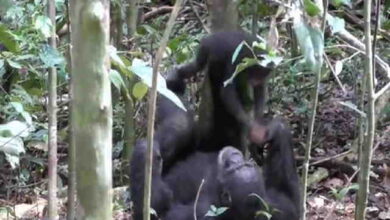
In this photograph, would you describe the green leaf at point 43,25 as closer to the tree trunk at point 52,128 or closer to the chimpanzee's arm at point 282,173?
the tree trunk at point 52,128

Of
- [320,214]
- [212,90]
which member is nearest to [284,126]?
[212,90]

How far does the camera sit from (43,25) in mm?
3043

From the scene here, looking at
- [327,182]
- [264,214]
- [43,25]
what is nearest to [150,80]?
[43,25]

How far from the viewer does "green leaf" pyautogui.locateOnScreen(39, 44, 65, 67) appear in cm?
309

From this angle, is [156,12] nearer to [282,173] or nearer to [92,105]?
[282,173]

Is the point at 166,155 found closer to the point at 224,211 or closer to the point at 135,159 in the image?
the point at 135,159

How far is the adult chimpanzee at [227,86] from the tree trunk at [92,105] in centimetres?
205

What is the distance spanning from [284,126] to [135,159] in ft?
2.32

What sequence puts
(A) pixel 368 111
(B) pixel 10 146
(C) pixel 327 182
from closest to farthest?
(A) pixel 368 111, (B) pixel 10 146, (C) pixel 327 182

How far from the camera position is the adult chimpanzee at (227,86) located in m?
3.93

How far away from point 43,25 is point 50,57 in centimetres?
14

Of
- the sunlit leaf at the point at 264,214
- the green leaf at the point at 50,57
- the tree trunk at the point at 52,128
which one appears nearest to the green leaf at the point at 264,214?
the sunlit leaf at the point at 264,214

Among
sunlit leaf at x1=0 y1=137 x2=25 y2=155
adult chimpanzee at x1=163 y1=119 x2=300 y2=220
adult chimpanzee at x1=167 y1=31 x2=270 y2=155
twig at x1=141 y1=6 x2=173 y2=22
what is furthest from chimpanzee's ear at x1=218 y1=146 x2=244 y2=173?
twig at x1=141 y1=6 x2=173 y2=22

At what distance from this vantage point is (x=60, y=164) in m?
5.52
